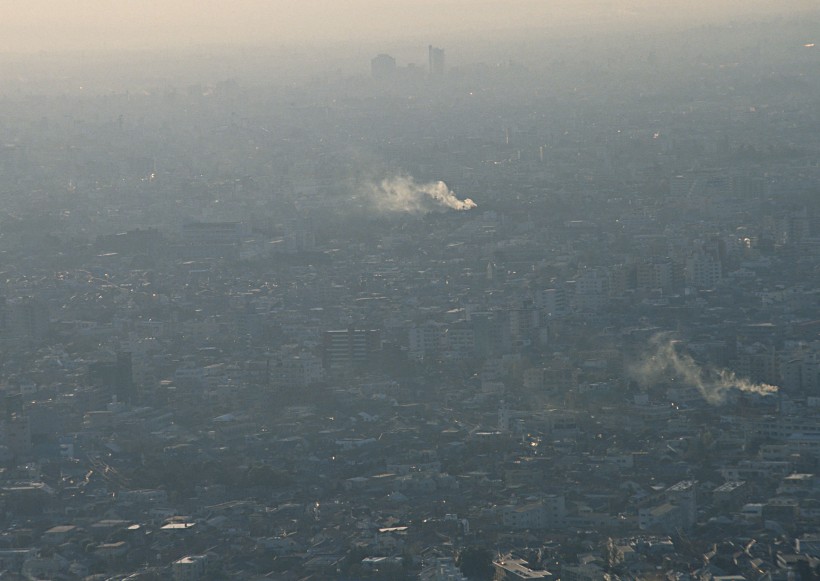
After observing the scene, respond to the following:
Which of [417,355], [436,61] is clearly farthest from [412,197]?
[436,61]

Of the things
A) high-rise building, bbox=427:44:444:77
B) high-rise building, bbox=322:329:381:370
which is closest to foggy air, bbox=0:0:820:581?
high-rise building, bbox=322:329:381:370

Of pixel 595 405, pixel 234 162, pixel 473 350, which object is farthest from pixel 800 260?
pixel 234 162

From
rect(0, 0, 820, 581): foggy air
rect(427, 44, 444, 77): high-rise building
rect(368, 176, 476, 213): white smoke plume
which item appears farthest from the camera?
rect(427, 44, 444, 77): high-rise building

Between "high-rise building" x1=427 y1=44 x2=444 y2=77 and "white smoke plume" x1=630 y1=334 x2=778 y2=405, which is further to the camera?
"high-rise building" x1=427 y1=44 x2=444 y2=77

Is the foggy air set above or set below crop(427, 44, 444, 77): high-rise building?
above

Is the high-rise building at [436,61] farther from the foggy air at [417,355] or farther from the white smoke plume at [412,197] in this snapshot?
the white smoke plume at [412,197]

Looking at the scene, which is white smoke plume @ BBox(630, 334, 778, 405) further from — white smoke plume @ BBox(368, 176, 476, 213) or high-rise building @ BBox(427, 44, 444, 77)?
high-rise building @ BBox(427, 44, 444, 77)

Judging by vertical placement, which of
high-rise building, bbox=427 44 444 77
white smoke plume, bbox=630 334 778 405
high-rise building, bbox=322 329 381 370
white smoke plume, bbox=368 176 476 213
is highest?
white smoke plume, bbox=630 334 778 405
